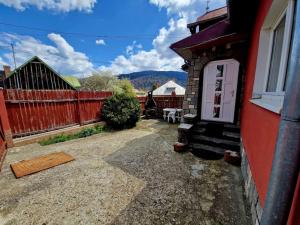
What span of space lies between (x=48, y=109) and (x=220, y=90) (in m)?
5.48

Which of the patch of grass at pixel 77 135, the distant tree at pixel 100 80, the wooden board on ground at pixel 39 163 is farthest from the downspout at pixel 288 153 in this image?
the distant tree at pixel 100 80

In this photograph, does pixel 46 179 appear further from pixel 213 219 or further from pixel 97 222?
pixel 213 219

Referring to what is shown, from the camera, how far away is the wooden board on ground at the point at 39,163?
2916mm

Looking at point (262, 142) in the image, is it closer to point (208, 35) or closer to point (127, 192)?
point (127, 192)

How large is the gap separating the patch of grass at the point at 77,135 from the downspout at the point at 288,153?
5.40 meters

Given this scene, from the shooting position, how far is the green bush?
629 cm

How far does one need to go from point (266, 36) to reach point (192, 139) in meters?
2.77

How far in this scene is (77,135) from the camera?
17.8 ft

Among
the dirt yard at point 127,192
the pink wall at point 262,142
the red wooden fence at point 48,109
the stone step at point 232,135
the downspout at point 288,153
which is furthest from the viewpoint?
the red wooden fence at point 48,109

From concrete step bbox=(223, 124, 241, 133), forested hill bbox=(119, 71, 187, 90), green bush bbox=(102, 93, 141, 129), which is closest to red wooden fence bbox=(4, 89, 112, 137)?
green bush bbox=(102, 93, 141, 129)

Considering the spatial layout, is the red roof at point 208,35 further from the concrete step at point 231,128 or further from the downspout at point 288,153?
the downspout at point 288,153

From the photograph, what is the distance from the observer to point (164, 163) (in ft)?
10.8

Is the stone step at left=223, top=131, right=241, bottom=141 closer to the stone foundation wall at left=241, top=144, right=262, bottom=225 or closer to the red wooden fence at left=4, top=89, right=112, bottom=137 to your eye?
the stone foundation wall at left=241, top=144, right=262, bottom=225

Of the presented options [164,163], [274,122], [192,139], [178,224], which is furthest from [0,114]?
[274,122]
